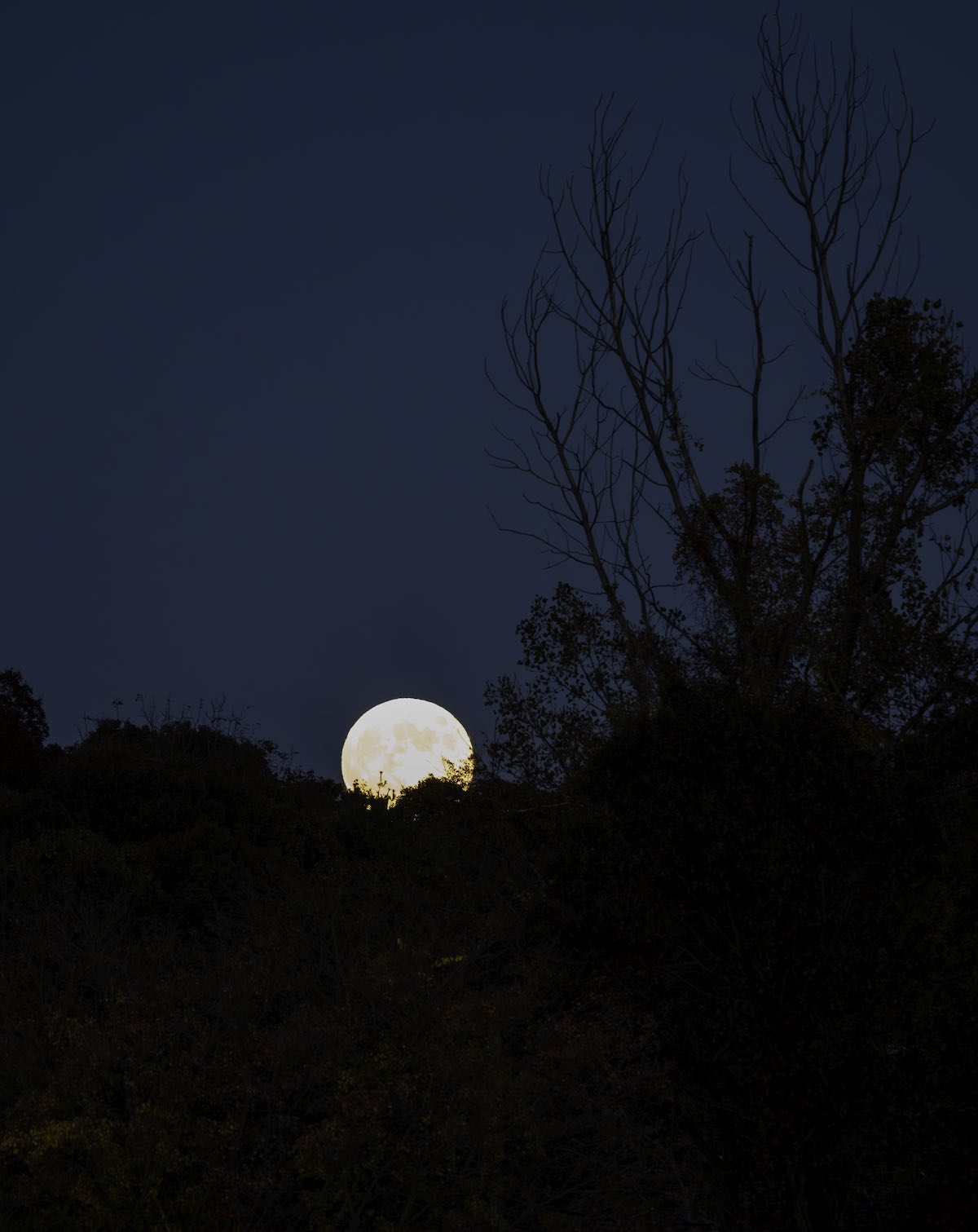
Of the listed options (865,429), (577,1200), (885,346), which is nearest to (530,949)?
(577,1200)

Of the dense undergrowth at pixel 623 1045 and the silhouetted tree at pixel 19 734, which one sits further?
the silhouetted tree at pixel 19 734

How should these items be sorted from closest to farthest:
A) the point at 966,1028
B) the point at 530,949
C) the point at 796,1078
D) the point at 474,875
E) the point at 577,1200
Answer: the point at 796,1078
the point at 966,1028
the point at 577,1200
the point at 530,949
the point at 474,875

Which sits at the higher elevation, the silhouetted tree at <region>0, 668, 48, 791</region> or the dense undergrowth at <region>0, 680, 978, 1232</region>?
the silhouetted tree at <region>0, 668, 48, 791</region>

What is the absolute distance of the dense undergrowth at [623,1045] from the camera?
34.2ft

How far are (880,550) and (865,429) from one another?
1764 mm

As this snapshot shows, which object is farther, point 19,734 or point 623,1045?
point 19,734

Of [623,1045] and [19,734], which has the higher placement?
[19,734]

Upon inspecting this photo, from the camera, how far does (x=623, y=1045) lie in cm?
1245

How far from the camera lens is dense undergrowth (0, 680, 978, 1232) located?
10.4 metres

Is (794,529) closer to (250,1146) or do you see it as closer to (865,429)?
(865,429)

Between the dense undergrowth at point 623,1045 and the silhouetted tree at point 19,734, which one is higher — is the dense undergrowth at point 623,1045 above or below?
below

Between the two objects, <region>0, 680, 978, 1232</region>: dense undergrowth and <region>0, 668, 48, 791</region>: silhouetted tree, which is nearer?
<region>0, 680, 978, 1232</region>: dense undergrowth

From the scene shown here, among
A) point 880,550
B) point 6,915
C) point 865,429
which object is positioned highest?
point 865,429

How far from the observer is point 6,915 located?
17703mm
